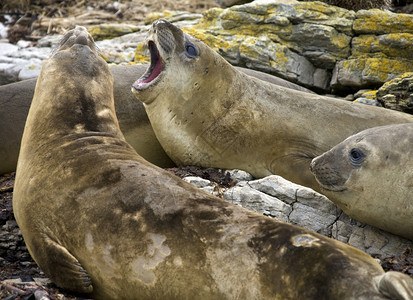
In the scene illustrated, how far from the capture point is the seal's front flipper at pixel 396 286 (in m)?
2.61

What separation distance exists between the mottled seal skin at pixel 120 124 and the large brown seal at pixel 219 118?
0.47 m

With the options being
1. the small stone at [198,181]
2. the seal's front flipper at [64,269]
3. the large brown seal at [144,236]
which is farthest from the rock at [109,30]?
the seal's front flipper at [64,269]

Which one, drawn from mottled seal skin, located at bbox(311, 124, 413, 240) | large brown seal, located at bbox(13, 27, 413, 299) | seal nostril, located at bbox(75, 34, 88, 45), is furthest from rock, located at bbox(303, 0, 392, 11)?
large brown seal, located at bbox(13, 27, 413, 299)

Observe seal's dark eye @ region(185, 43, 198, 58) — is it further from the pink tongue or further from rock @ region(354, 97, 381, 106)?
rock @ region(354, 97, 381, 106)

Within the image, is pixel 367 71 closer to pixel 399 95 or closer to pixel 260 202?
pixel 399 95

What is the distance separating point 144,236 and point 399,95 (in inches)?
173

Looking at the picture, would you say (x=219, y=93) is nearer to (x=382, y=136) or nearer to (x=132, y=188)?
(x=382, y=136)

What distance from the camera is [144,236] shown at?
3486 mm

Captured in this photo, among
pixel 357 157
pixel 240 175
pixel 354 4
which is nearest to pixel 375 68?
pixel 354 4

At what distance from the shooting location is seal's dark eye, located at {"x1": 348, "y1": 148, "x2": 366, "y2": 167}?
464cm

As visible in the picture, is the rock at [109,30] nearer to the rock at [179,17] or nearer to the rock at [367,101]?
the rock at [179,17]

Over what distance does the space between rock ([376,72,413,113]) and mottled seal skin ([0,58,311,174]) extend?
8.18ft

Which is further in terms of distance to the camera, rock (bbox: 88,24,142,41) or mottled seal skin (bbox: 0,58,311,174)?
rock (bbox: 88,24,142,41)

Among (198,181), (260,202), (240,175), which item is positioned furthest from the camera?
(240,175)
